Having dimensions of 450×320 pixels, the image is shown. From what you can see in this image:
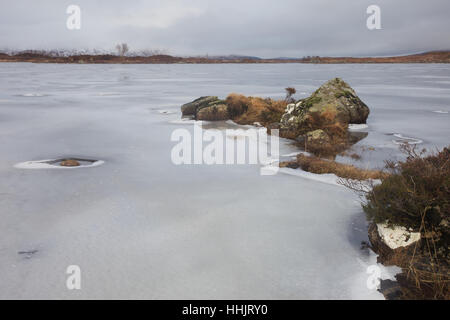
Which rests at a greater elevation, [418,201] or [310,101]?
[310,101]

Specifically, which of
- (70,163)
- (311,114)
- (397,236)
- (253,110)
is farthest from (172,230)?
(253,110)

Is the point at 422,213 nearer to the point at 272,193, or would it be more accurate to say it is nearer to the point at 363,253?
the point at 363,253

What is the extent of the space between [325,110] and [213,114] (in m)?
5.05

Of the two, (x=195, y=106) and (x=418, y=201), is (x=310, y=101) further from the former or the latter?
(x=418, y=201)

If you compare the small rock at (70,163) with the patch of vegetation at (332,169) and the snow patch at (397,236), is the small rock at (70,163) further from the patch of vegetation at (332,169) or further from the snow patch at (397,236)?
the snow patch at (397,236)

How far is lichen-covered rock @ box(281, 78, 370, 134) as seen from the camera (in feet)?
38.1

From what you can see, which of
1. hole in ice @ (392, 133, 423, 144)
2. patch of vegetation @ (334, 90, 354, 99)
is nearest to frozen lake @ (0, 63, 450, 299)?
hole in ice @ (392, 133, 423, 144)

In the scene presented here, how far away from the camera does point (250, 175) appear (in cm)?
761

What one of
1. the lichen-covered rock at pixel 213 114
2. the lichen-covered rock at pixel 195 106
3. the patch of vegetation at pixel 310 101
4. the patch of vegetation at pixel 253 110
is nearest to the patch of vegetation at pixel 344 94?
the patch of vegetation at pixel 310 101

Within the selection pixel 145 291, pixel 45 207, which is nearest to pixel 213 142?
pixel 45 207

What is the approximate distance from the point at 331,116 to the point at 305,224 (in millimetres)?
7160

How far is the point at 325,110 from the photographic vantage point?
40.4ft

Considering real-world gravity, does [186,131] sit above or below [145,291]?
above

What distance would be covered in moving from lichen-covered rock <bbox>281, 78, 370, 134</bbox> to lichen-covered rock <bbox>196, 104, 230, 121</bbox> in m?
3.18
